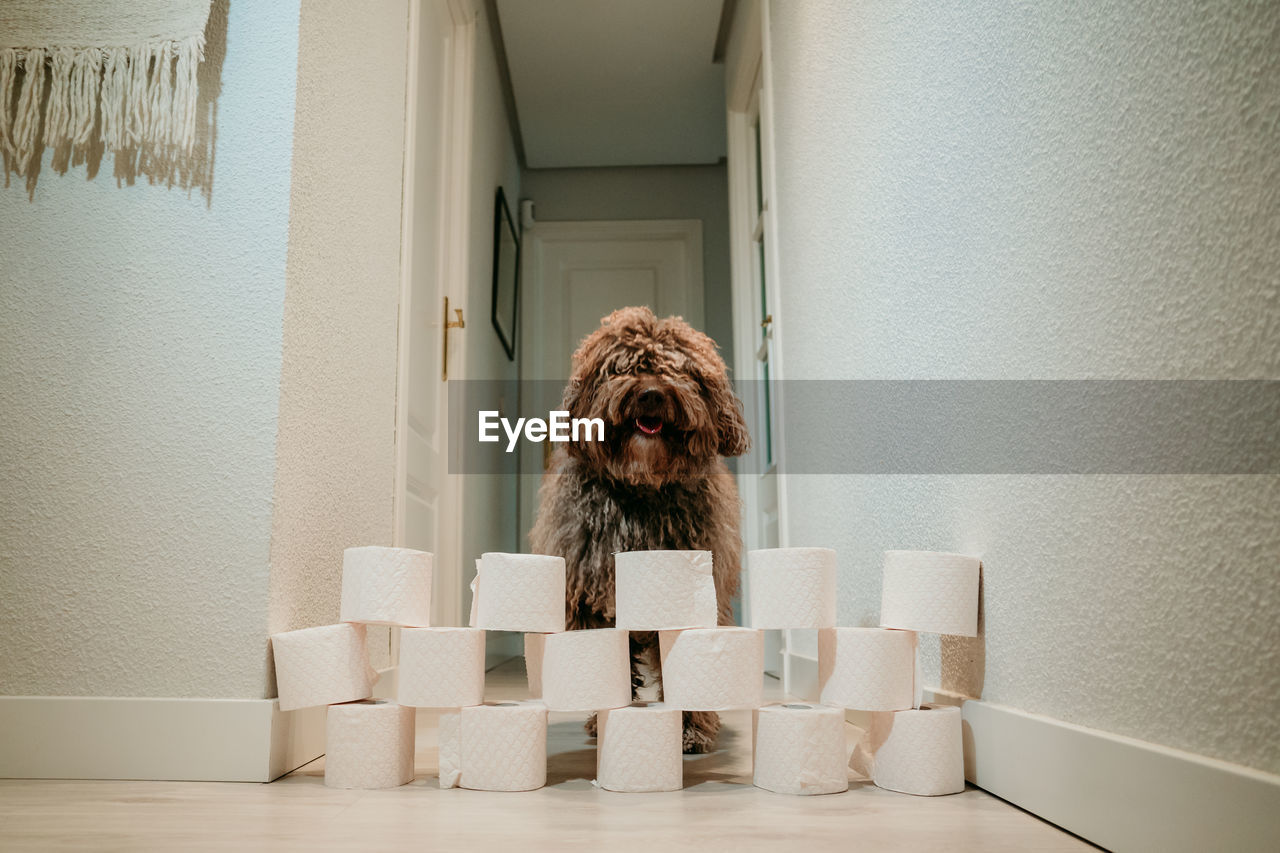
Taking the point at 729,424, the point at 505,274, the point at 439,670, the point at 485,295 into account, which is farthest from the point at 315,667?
the point at 505,274

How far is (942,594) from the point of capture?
56.5 inches

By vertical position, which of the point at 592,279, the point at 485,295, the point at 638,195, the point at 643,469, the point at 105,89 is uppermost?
the point at 638,195

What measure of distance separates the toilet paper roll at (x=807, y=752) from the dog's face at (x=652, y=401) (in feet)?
1.79

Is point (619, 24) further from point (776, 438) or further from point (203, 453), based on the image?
point (203, 453)

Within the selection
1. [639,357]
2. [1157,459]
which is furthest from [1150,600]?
[639,357]

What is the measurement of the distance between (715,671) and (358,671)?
A: 0.61 meters

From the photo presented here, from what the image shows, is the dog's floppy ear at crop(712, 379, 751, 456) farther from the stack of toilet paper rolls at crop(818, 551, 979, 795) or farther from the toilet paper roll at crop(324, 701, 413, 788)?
the toilet paper roll at crop(324, 701, 413, 788)

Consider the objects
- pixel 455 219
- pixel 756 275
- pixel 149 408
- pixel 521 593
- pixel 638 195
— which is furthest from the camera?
pixel 638 195

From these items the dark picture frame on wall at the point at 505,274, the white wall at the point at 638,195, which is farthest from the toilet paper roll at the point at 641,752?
the white wall at the point at 638,195

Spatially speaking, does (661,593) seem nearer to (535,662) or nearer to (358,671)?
(535,662)

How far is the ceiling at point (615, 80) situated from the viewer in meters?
4.17

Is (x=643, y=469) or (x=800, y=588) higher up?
(x=643, y=469)

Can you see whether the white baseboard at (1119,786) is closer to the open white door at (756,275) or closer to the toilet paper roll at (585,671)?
the toilet paper roll at (585,671)

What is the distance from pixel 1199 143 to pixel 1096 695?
0.63 m
